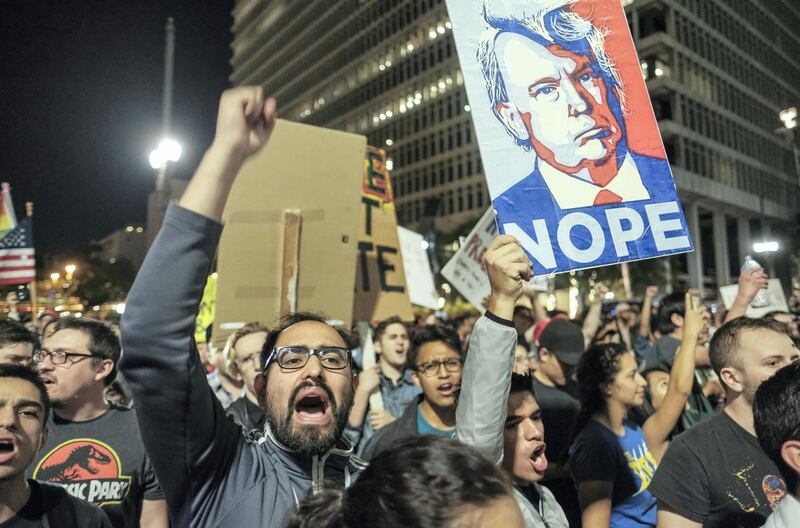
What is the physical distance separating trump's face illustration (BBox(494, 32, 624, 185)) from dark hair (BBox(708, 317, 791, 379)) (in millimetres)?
1089

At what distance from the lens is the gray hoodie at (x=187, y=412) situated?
4.93 ft

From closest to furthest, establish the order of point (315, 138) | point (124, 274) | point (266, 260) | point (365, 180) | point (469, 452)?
1. point (469, 452)
2. point (266, 260)
3. point (315, 138)
4. point (365, 180)
5. point (124, 274)

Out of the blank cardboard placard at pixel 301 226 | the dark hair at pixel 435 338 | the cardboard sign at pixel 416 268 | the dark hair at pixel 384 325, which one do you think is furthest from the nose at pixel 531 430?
the cardboard sign at pixel 416 268

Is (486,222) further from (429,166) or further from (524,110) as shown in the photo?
(429,166)

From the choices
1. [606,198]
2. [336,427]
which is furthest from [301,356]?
[606,198]

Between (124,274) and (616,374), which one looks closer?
(616,374)

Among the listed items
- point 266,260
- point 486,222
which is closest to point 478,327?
point 266,260

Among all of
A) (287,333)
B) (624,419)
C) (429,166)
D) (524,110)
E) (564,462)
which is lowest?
(564,462)

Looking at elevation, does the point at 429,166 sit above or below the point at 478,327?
above

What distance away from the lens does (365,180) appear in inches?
299

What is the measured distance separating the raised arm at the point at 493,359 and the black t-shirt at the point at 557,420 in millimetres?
1838

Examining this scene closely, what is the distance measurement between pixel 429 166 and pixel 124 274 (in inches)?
1369

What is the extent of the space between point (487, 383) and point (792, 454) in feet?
3.59

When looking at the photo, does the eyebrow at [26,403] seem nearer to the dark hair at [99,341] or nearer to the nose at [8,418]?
the nose at [8,418]
